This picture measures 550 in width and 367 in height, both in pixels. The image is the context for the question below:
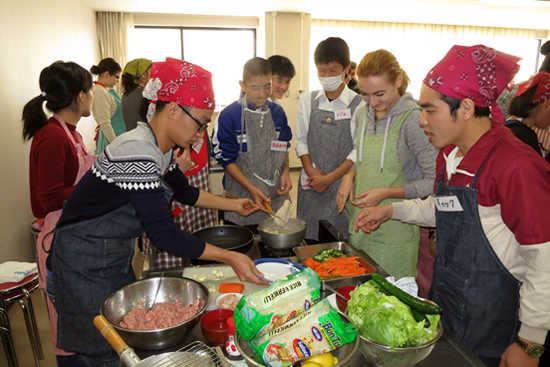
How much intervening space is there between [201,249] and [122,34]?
23.5ft

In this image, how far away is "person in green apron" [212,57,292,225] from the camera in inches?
97.0

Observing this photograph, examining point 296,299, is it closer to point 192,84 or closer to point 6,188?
point 192,84

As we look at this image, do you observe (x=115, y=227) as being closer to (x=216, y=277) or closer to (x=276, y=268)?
(x=216, y=277)

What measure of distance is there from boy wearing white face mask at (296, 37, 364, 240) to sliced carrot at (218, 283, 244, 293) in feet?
4.14

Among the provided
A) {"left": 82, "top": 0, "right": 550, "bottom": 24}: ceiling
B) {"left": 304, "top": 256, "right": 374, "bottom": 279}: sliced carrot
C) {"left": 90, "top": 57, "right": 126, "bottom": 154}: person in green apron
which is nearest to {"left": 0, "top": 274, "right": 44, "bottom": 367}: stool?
{"left": 304, "top": 256, "right": 374, "bottom": 279}: sliced carrot

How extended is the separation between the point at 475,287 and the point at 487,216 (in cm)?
25

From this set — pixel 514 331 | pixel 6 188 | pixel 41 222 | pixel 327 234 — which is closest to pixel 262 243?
pixel 327 234

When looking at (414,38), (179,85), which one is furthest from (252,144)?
(414,38)

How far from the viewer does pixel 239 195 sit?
2596mm

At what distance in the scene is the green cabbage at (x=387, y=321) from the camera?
3.01 feet

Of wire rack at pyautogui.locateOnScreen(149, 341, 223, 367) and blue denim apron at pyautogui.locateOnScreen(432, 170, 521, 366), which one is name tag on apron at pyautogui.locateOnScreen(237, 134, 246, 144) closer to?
blue denim apron at pyautogui.locateOnScreen(432, 170, 521, 366)

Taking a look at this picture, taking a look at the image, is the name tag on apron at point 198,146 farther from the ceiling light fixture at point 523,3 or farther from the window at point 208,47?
the ceiling light fixture at point 523,3

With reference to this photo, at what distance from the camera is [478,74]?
1204 millimetres

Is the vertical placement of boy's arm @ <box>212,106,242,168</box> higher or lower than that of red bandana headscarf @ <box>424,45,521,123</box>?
lower
